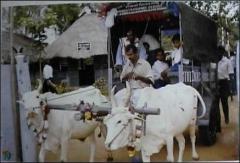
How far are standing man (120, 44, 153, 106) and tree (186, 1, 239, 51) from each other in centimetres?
49

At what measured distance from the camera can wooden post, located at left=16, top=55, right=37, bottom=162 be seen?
3055 mm

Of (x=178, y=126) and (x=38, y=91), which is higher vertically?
(x=38, y=91)

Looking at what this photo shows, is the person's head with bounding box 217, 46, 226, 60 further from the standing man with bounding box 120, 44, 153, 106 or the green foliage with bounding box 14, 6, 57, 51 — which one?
the green foliage with bounding box 14, 6, 57, 51

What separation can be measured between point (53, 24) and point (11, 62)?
1.30 ft

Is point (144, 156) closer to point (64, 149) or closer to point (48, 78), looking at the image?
point (64, 149)

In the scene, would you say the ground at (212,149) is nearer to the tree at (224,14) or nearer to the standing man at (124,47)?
the tree at (224,14)

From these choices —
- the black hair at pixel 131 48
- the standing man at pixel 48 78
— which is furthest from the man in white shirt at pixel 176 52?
the standing man at pixel 48 78

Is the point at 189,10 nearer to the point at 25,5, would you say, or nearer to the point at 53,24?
the point at 53,24

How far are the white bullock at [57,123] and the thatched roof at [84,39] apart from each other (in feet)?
0.87

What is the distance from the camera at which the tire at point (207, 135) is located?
2951 mm

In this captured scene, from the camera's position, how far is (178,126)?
9.80ft

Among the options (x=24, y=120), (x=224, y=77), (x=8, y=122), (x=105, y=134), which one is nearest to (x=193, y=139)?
(x=224, y=77)

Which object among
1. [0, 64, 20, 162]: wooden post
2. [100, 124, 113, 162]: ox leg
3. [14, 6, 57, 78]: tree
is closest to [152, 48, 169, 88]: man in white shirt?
[100, 124, 113, 162]: ox leg

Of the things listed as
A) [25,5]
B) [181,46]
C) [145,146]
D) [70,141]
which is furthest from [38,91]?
[181,46]
